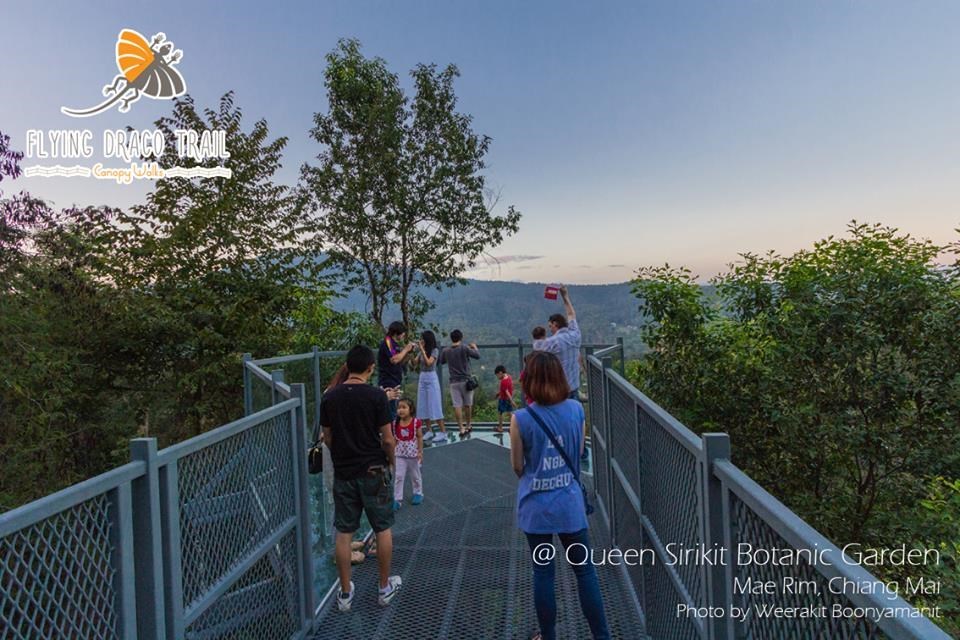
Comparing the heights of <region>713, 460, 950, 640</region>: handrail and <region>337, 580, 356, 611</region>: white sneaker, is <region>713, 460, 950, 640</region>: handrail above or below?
above

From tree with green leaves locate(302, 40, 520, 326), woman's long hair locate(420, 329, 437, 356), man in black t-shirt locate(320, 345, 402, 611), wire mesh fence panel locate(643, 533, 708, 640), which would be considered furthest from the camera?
tree with green leaves locate(302, 40, 520, 326)

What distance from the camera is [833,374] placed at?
7.36m

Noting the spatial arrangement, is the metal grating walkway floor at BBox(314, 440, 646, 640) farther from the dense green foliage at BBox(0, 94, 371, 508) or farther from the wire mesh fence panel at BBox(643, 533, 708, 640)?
the dense green foliage at BBox(0, 94, 371, 508)

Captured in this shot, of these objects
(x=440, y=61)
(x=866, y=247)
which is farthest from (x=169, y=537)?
(x=440, y=61)

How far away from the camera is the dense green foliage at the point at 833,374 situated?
701cm

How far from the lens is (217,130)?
9.85 m

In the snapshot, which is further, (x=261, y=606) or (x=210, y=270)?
(x=210, y=270)

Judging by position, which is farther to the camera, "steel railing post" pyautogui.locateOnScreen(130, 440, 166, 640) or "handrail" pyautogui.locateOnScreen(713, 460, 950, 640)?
"steel railing post" pyautogui.locateOnScreen(130, 440, 166, 640)

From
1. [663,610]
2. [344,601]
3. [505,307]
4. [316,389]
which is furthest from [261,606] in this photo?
[505,307]

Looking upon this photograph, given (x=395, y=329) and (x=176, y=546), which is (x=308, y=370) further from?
(x=176, y=546)

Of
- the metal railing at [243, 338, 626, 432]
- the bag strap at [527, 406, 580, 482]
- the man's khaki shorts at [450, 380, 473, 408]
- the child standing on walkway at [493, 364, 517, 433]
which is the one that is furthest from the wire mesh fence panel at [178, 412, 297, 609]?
the child standing on walkway at [493, 364, 517, 433]

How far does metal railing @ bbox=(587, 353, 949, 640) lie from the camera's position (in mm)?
901

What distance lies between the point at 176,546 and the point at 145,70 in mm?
11561

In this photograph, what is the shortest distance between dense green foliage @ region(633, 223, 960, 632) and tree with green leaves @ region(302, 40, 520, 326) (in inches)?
289
